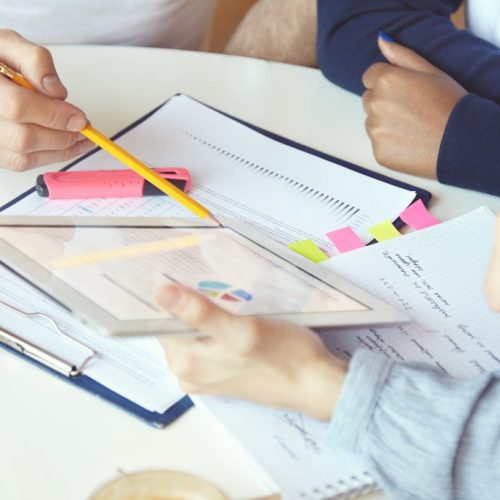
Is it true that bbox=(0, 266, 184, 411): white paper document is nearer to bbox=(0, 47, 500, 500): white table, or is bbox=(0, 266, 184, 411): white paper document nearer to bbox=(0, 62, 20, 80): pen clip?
bbox=(0, 47, 500, 500): white table

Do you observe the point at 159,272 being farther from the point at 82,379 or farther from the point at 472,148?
the point at 472,148

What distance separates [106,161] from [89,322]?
0.34 m

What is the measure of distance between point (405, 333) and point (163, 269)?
20cm

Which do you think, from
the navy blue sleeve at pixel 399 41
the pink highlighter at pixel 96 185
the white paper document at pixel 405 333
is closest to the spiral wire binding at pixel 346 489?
the white paper document at pixel 405 333

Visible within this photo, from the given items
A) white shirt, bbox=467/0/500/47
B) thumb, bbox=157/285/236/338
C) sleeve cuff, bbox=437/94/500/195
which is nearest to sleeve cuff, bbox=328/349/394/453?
thumb, bbox=157/285/236/338

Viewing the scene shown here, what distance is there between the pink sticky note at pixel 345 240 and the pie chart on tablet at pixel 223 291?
0.17 meters

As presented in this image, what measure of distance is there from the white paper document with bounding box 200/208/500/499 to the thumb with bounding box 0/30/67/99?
31cm

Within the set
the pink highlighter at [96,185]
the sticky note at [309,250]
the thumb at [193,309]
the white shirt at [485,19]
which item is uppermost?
the white shirt at [485,19]

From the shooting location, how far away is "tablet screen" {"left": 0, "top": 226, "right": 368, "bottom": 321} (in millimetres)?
614

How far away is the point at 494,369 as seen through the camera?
65 centimetres

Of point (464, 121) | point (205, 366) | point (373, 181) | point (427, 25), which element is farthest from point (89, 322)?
point (427, 25)

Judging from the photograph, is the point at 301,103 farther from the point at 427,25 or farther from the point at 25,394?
the point at 25,394

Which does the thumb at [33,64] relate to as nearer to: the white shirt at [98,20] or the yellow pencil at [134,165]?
the yellow pencil at [134,165]

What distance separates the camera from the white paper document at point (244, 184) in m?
0.81
